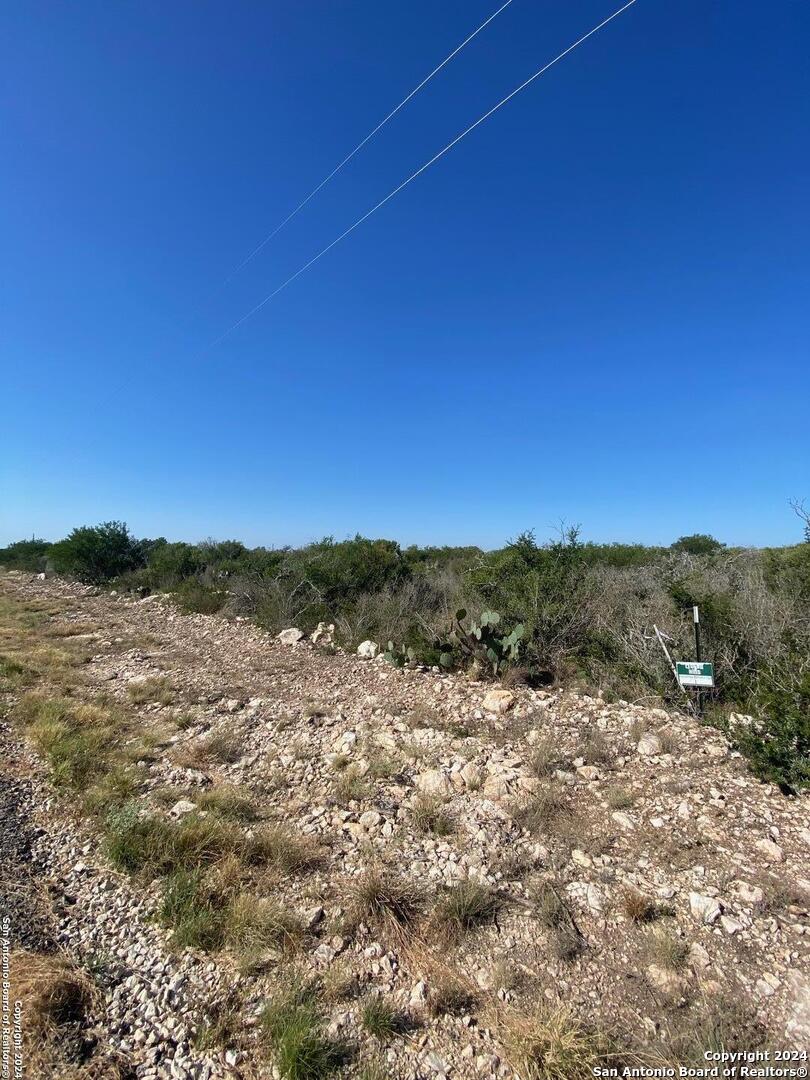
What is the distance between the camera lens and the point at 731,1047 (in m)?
1.99

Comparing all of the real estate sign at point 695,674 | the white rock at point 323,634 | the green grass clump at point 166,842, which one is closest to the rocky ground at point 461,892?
the green grass clump at point 166,842

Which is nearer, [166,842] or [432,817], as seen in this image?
[166,842]

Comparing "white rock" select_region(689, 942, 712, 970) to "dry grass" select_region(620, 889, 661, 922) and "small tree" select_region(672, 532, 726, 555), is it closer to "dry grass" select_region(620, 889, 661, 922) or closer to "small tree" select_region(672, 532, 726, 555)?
"dry grass" select_region(620, 889, 661, 922)

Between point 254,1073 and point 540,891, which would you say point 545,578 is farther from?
point 254,1073

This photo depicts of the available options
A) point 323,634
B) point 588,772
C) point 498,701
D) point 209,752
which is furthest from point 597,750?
point 323,634

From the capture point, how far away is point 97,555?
21906 mm

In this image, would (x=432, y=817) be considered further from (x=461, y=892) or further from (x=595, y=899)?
(x=595, y=899)

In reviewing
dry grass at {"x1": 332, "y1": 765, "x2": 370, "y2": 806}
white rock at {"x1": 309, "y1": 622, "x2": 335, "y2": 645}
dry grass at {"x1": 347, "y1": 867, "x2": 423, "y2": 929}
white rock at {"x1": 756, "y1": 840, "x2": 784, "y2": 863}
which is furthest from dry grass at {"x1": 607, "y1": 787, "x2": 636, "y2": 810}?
white rock at {"x1": 309, "y1": 622, "x2": 335, "y2": 645}

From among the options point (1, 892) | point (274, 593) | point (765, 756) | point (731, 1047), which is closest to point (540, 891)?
point (731, 1047)

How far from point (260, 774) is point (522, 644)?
4.10 metres

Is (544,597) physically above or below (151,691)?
above

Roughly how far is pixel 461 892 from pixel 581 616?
16.9 ft

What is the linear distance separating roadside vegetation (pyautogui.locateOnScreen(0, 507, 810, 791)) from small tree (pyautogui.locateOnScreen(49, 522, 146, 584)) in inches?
402

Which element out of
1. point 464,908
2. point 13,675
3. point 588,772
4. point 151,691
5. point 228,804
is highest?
point 13,675
